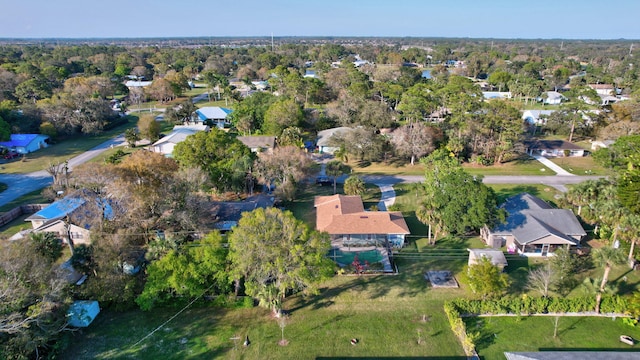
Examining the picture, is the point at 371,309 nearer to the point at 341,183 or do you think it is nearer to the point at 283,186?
the point at 283,186

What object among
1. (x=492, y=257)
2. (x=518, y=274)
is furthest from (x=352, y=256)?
(x=518, y=274)

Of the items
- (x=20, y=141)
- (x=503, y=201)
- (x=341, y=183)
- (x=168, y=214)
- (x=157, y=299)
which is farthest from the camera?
(x=20, y=141)

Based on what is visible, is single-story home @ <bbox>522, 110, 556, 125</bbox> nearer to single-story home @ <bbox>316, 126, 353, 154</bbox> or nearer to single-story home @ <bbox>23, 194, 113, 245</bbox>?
single-story home @ <bbox>316, 126, 353, 154</bbox>

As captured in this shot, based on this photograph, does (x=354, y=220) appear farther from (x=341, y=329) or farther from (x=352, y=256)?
(x=341, y=329)

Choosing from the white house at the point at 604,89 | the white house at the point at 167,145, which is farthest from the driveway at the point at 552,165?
the white house at the point at 604,89

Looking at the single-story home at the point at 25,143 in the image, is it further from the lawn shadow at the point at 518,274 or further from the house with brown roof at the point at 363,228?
the lawn shadow at the point at 518,274

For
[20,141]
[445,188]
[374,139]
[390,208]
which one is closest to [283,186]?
[390,208]
